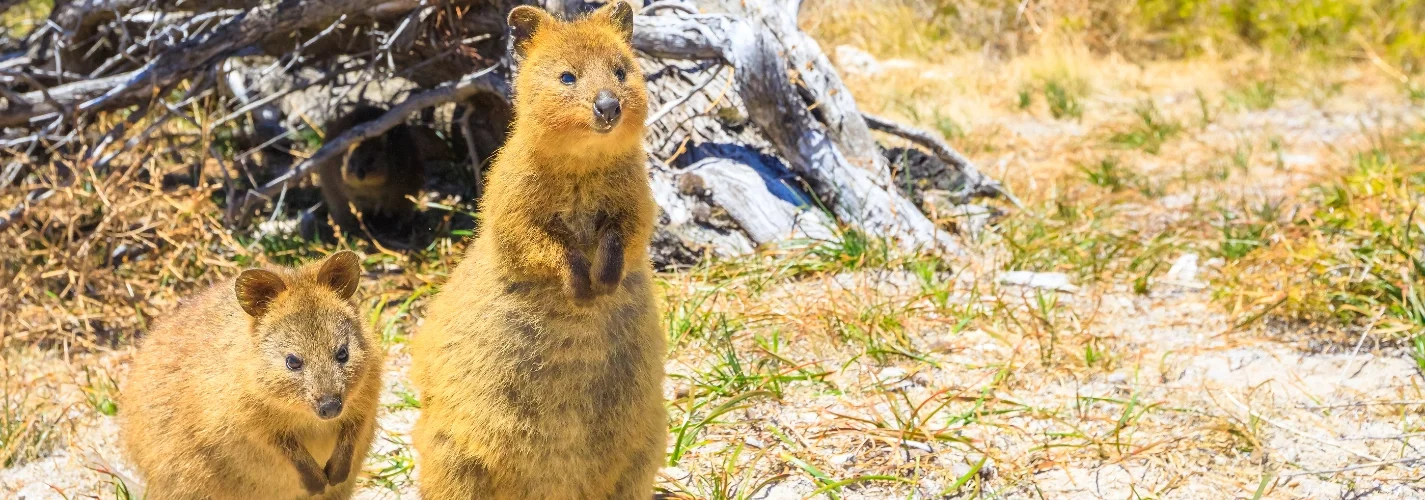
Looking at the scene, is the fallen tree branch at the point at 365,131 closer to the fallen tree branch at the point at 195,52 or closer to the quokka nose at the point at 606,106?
the fallen tree branch at the point at 195,52

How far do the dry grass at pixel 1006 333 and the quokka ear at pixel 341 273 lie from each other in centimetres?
94

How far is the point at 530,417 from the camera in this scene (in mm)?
3400

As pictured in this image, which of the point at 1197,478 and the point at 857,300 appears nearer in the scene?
the point at 1197,478

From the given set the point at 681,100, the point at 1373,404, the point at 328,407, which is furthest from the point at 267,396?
the point at 1373,404

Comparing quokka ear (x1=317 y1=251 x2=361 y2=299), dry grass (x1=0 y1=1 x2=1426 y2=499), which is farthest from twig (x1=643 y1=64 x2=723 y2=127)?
quokka ear (x1=317 y1=251 x2=361 y2=299)

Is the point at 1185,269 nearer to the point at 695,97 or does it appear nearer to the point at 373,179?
the point at 695,97

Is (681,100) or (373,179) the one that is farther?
(373,179)

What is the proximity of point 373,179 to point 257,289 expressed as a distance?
376 centimetres

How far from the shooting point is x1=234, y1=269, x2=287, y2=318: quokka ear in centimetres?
352

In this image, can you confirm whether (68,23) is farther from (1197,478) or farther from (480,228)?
(1197,478)

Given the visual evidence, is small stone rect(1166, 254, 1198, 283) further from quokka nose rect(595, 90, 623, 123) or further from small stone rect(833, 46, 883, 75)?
small stone rect(833, 46, 883, 75)

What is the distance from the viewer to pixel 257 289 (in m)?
3.58

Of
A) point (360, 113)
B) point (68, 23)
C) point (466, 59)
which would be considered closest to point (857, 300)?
point (466, 59)

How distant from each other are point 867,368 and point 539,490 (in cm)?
190
